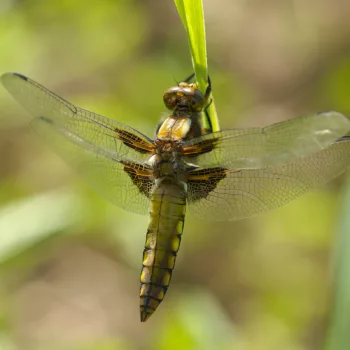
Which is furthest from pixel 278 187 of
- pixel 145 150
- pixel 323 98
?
pixel 323 98

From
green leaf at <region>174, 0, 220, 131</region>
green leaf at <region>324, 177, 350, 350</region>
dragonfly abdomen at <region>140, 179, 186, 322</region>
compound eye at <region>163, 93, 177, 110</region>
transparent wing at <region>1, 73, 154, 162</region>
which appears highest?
compound eye at <region>163, 93, 177, 110</region>

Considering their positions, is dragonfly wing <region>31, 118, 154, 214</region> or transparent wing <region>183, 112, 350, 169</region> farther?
dragonfly wing <region>31, 118, 154, 214</region>

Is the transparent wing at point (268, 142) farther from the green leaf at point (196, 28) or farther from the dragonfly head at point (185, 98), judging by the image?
the green leaf at point (196, 28)

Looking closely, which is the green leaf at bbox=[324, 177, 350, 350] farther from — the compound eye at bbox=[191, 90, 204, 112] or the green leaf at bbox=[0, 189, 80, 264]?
the green leaf at bbox=[0, 189, 80, 264]

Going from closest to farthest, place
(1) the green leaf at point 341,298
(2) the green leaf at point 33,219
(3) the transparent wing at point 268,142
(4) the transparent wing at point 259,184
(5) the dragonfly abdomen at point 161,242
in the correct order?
(1) the green leaf at point 341,298
(3) the transparent wing at point 268,142
(4) the transparent wing at point 259,184
(5) the dragonfly abdomen at point 161,242
(2) the green leaf at point 33,219

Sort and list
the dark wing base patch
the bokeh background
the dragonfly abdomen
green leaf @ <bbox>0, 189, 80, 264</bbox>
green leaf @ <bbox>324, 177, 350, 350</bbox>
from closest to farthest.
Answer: green leaf @ <bbox>324, 177, 350, 350</bbox> < the dragonfly abdomen < the dark wing base patch < green leaf @ <bbox>0, 189, 80, 264</bbox> < the bokeh background

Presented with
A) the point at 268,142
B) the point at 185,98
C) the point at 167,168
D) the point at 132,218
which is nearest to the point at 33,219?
the point at 132,218

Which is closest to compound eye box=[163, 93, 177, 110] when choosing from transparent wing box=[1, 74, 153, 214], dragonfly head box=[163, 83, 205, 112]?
dragonfly head box=[163, 83, 205, 112]

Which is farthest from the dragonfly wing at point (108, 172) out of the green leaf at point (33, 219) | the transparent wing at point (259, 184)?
the green leaf at point (33, 219)
